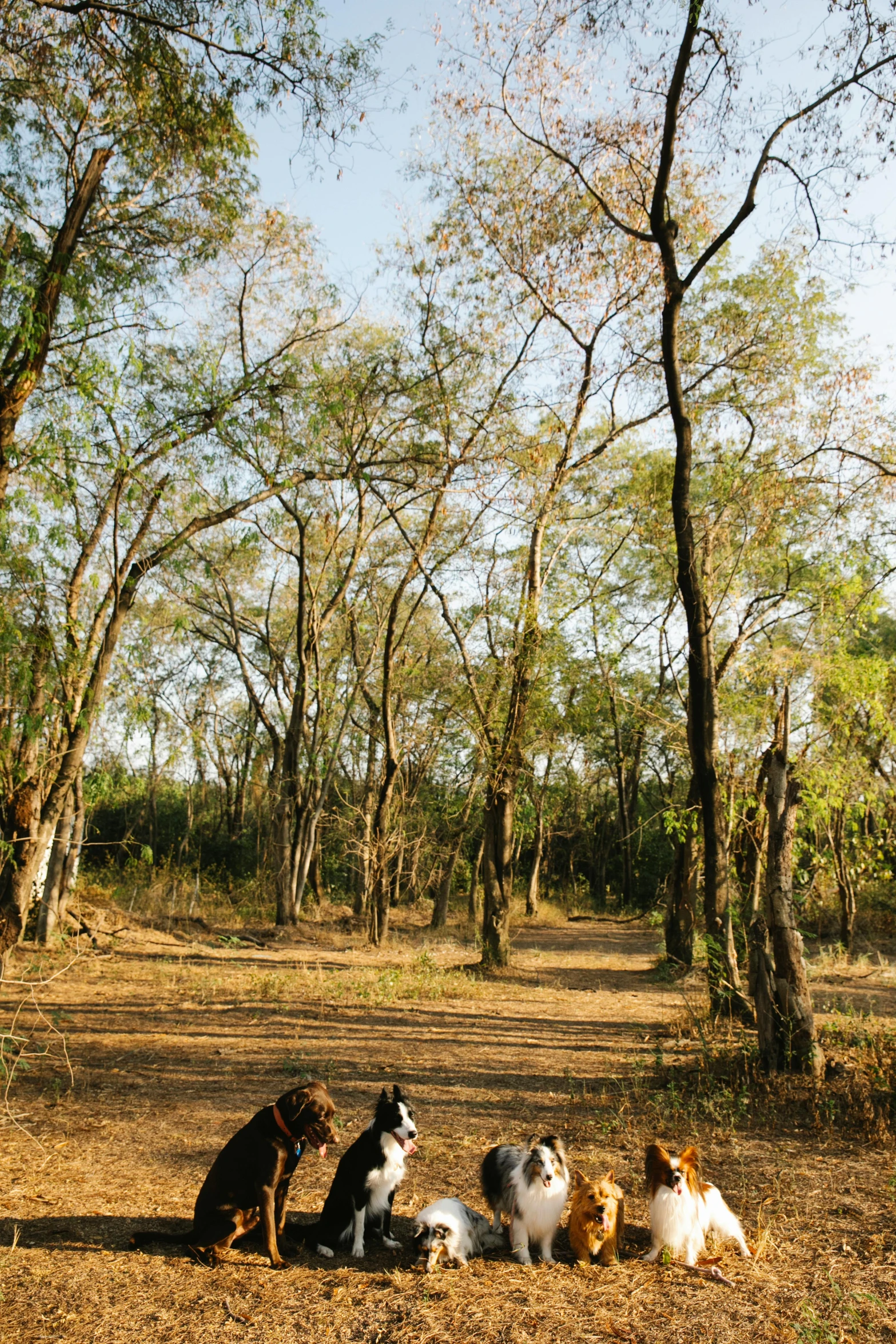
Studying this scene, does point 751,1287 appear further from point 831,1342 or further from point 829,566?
point 829,566

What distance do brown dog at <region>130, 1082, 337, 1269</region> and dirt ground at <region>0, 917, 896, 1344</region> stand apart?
147 millimetres

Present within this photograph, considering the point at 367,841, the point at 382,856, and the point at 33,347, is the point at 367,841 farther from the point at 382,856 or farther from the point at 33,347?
the point at 33,347

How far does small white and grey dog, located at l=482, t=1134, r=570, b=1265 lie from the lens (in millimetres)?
3426

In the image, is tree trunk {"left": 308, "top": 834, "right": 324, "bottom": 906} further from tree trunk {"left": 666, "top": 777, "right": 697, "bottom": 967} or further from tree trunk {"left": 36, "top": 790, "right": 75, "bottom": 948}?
tree trunk {"left": 666, "top": 777, "right": 697, "bottom": 967}

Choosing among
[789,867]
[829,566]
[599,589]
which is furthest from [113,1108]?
[599,589]

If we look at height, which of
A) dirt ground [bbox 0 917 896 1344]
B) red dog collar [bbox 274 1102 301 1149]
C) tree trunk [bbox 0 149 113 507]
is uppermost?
tree trunk [bbox 0 149 113 507]

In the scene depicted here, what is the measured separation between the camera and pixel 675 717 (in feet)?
80.3

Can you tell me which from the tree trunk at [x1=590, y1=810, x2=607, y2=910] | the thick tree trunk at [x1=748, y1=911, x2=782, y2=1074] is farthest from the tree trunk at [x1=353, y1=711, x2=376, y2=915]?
the tree trunk at [x1=590, y1=810, x2=607, y2=910]

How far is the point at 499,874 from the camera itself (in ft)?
40.2

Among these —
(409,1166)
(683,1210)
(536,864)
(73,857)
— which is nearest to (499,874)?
(73,857)

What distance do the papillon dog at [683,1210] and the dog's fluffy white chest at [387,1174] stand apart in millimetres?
1028

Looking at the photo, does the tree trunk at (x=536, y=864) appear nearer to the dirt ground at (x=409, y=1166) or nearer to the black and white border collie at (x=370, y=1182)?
the dirt ground at (x=409, y=1166)

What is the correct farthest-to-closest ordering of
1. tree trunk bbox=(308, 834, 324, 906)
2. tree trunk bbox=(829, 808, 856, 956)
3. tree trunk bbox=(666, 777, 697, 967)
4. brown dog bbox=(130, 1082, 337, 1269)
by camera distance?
1. tree trunk bbox=(308, 834, 324, 906)
2. tree trunk bbox=(829, 808, 856, 956)
3. tree trunk bbox=(666, 777, 697, 967)
4. brown dog bbox=(130, 1082, 337, 1269)

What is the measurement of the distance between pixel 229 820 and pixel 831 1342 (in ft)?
102
